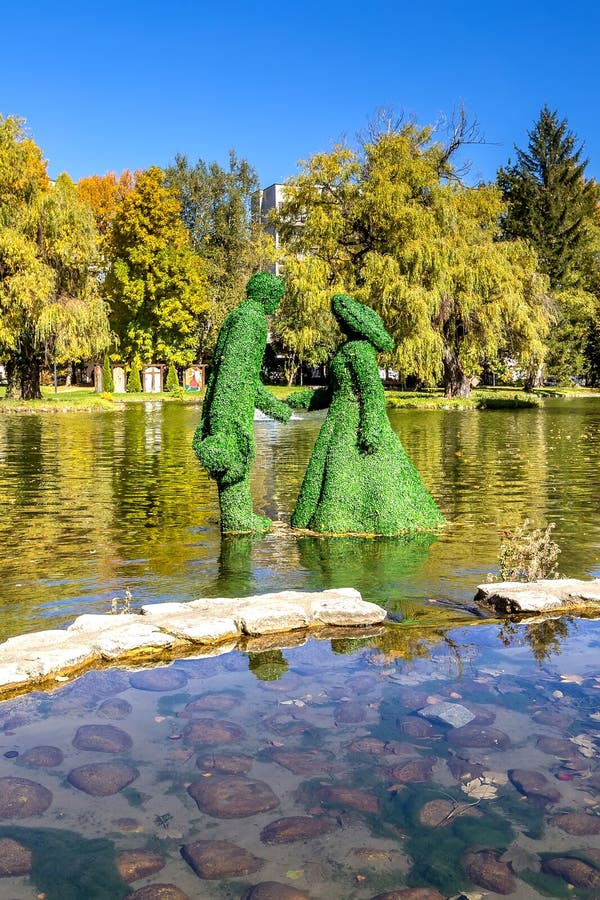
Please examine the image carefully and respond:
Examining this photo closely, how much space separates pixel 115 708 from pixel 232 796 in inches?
49.1

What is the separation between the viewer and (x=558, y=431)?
1030 inches

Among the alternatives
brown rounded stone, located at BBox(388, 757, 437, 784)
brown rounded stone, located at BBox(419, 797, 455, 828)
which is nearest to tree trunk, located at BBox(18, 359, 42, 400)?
brown rounded stone, located at BBox(388, 757, 437, 784)

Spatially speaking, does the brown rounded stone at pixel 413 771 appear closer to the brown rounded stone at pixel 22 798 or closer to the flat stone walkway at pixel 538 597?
the brown rounded stone at pixel 22 798

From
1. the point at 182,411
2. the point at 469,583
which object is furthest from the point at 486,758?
the point at 182,411

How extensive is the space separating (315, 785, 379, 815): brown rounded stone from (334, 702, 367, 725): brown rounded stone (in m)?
0.72

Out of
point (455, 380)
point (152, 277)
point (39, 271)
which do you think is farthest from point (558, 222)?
point (39, 271)

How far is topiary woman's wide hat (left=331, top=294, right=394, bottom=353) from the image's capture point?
9.67 metres

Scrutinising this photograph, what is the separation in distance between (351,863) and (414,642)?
2.77m

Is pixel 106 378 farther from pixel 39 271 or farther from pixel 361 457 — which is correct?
pixel 361 457

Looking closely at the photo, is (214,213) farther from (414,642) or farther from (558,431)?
(414,642)

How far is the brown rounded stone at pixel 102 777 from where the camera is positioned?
4.10 metres

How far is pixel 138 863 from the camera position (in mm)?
3494

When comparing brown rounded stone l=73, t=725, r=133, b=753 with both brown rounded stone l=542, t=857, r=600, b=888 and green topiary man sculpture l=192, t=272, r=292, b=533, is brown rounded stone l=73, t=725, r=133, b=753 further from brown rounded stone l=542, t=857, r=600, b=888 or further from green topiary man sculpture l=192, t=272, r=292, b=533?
green topiary man sculpture l=192, t=272, r=292, b=533

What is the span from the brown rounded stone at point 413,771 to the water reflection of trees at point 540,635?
171cm
